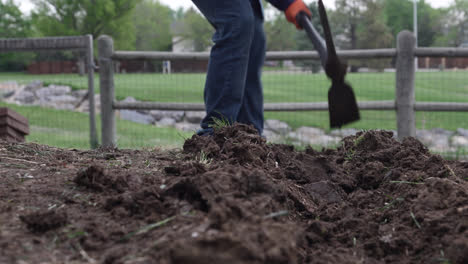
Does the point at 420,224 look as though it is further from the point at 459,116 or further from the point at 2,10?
the point at 2,10

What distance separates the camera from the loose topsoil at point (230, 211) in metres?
1.30

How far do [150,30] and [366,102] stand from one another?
172 feet

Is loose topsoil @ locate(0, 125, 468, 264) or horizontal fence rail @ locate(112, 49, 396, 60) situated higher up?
horizontal fence rail @ locate(112, 49, 396, 60)

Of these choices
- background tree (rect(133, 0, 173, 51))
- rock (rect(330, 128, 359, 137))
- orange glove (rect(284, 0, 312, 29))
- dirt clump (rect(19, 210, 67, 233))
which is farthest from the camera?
background tree (rect(133, 0, 173, 51))

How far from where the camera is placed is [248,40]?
3301 mm

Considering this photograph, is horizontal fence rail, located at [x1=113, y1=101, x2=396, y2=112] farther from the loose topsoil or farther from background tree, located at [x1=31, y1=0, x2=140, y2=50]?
background tree, located at [x1=31, y1=0, x2=140, y2=50]

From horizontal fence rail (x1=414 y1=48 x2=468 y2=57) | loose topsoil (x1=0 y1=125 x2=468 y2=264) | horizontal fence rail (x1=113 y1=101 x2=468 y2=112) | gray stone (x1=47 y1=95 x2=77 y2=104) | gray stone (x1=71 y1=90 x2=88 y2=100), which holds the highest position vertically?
horizontal fence rail (x1=414 y1=48 x2=468 y2=57)

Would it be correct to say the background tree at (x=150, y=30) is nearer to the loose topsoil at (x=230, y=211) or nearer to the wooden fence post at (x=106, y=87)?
the wooden fence post at (x=106, y=87)

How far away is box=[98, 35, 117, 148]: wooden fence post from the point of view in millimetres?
5684

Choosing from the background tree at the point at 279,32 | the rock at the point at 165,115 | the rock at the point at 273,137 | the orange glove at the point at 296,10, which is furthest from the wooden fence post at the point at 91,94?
the background tree at the point at 279,32

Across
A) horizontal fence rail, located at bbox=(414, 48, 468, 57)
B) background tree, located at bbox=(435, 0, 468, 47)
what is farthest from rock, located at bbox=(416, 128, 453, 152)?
background tree, located at bbox=(435, 0, 468, 47)

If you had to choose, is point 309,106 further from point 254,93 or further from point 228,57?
point 228,57

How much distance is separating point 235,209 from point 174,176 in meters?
0.64

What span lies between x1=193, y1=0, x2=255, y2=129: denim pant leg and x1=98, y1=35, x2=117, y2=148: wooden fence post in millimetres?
2653
